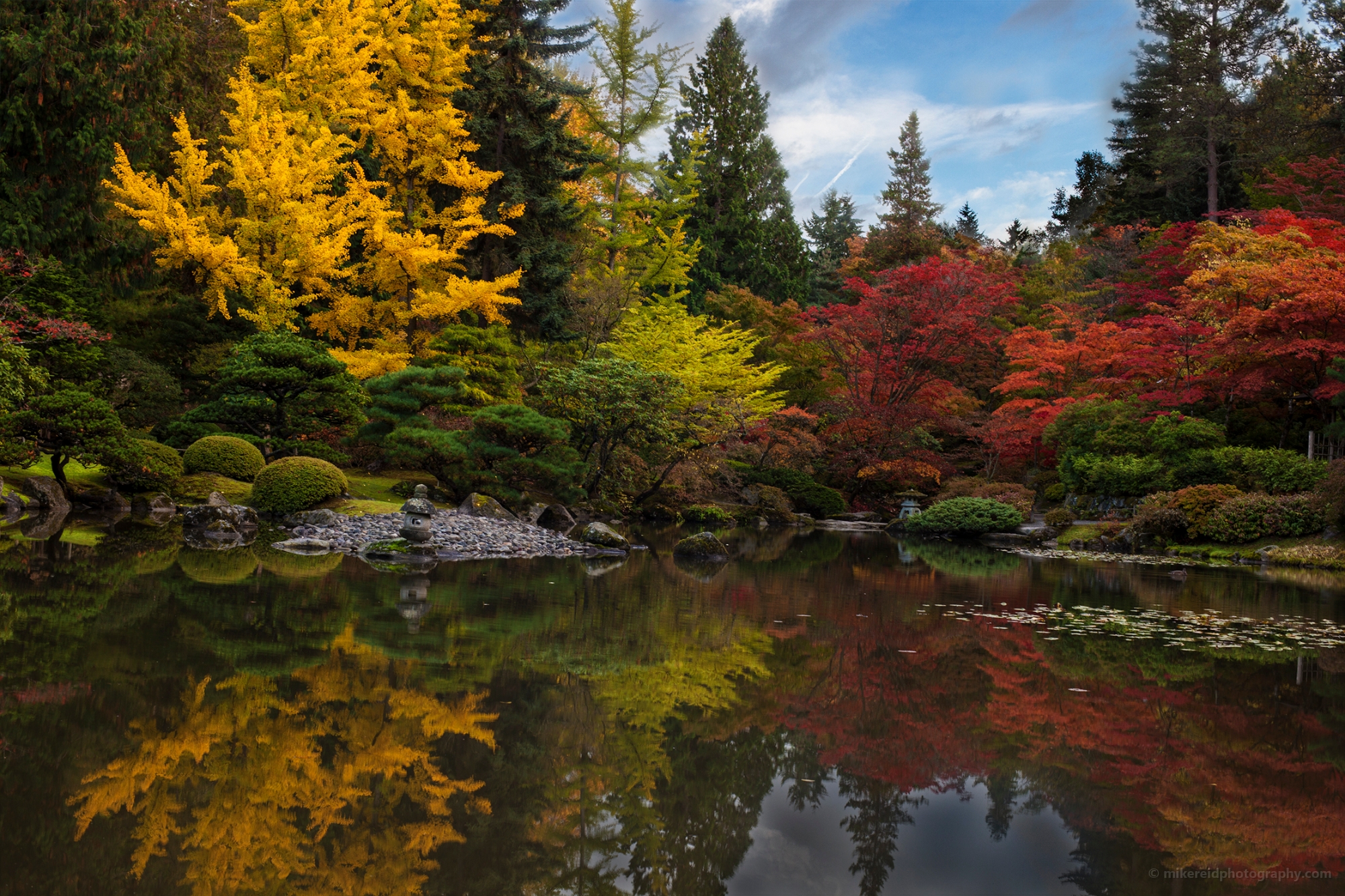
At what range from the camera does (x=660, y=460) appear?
1825 centimetres

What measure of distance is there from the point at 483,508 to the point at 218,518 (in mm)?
3723

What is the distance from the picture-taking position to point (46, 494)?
12.0 m

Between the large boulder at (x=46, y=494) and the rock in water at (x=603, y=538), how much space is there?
23.4 ft

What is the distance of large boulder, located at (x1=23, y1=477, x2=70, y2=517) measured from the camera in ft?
39.2

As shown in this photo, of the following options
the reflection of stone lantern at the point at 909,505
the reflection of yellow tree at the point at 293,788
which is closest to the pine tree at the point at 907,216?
the reflection of stone lantern at the point at 909,505

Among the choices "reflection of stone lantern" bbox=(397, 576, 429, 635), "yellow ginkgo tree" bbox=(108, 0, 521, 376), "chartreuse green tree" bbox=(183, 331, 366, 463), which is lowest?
"reflection of stone lantern" bbox=(397, 576, 429, 635)

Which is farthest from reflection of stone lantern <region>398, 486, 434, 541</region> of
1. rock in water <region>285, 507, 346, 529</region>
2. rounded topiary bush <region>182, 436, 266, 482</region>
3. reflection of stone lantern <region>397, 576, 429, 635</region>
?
rounded topiary bush <region>182, 436, 266, 482</region>

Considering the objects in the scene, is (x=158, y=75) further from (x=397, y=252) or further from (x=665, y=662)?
(x=665, y=662)

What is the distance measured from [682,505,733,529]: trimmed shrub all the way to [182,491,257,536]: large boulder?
995cm

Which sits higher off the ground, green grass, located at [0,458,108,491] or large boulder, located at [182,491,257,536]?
green grass, located at [0,458,108,491]

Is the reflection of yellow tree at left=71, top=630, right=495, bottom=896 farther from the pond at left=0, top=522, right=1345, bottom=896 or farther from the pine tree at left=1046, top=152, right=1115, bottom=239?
the pine tree at left=1046, top=152, right=1115, bottom=239

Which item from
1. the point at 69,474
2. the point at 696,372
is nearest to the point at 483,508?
the point at 69,474

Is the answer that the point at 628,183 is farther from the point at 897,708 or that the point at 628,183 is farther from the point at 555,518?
the point at 897,708

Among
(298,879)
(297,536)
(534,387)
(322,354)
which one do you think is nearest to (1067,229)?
(534,387)
